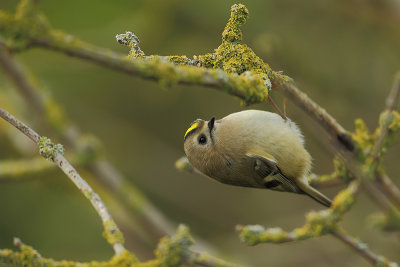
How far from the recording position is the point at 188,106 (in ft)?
18.1

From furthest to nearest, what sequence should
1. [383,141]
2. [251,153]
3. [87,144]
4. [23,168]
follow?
[87,144]
[23,168]
[251,153]
[383,141]

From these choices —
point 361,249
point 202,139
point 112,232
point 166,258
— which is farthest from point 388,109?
point 112,232

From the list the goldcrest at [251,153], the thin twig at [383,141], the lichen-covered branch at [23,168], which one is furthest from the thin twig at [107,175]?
the thin twig at [383,141]

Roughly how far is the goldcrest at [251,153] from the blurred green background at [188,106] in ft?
2.04

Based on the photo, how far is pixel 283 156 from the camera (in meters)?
2.99

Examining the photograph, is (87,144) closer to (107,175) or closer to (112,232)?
(107,175)

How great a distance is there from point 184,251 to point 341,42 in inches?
130

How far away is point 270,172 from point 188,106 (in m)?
2.63

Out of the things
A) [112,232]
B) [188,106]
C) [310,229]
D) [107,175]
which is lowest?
[112,232]

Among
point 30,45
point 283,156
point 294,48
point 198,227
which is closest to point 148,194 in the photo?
point 198,227

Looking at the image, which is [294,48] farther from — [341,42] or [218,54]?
[218,54]

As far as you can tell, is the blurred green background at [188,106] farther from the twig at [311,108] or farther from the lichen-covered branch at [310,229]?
the lichen-covered branch at [310,229]

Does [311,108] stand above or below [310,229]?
above

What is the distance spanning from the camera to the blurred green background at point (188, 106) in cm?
431
